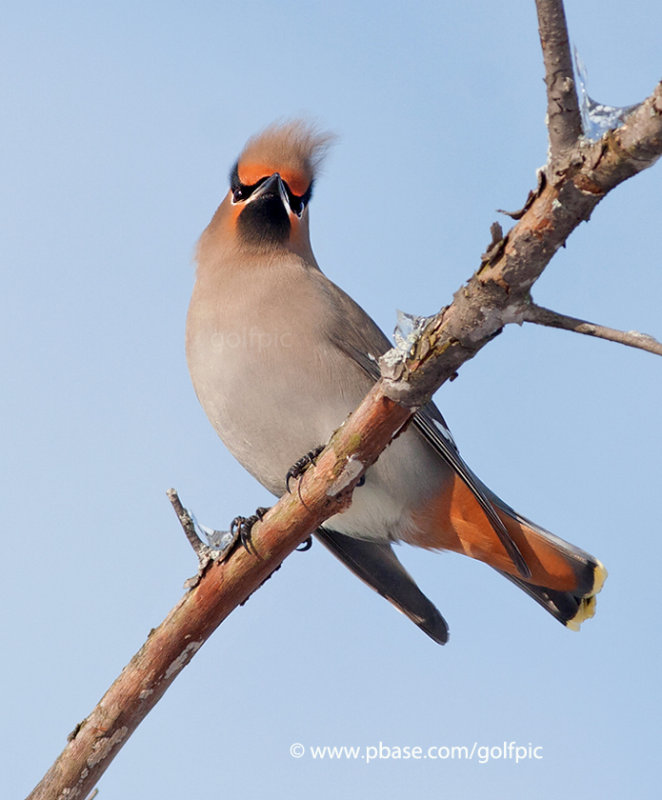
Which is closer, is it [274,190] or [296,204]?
[274,190]

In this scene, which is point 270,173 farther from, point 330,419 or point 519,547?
point 519,547

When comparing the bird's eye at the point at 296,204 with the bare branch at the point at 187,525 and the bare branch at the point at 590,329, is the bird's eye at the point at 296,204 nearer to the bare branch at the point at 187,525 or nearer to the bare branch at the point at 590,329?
the bare branch at the point at 187,525

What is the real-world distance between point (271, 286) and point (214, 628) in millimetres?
1638

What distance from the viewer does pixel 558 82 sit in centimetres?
240

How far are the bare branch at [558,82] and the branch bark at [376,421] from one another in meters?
0.02

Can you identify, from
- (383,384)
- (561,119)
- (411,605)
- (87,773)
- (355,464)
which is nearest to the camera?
(561,119)

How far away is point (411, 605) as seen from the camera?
4.98 m

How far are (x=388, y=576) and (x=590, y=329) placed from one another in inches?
105

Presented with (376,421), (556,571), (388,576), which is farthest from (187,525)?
(556,571)

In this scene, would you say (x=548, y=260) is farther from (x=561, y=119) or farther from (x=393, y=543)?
(x=393, y=543)

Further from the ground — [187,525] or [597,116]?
[597,116]

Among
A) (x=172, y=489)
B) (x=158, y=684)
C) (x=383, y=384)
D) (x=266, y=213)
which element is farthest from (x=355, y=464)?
(x=266, y=213)

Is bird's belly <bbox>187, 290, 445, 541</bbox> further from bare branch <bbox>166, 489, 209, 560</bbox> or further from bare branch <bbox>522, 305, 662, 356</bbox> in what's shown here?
bare branch <bbox>522, 305, 662, 356</bbox>

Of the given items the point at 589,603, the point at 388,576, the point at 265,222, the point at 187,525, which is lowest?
the point at 187,525
